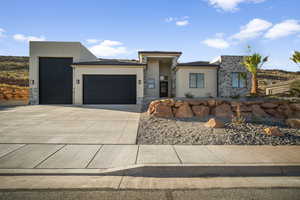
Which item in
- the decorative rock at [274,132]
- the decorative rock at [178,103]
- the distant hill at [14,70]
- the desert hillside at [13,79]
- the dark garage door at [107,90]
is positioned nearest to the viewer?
the decorative rock at [274,132]

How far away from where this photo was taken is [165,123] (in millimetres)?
7129

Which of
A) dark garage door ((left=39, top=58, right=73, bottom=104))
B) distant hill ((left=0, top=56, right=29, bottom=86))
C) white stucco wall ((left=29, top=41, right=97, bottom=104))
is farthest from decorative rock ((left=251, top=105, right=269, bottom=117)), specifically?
distant hill ((left=0, top=56, right=29, bottom=86))

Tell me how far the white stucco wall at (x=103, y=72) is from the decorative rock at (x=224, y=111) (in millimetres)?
8233

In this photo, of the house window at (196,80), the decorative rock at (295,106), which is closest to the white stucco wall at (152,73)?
the house window at (196,80)

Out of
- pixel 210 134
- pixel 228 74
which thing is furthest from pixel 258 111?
pixel 228 74

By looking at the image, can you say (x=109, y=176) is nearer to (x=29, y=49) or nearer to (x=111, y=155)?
(x=111, y=155)

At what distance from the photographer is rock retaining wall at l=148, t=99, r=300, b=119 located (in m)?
7.86

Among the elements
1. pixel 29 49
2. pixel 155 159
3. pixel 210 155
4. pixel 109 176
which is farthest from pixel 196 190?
pixel 29 49

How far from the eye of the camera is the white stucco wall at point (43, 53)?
590 inches

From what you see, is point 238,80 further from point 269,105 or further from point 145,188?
point 145,188

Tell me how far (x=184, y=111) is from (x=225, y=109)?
85.5 inches

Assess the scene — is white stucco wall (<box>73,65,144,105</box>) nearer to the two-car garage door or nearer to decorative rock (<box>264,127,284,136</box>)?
the two-car garage door

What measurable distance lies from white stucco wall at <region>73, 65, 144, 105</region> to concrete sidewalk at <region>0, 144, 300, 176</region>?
10343 mm

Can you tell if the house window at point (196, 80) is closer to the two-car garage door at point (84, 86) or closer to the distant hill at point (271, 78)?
the two-car garage door at point (84, 86)
